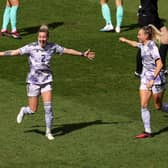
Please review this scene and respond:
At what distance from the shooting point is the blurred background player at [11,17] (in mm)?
22000

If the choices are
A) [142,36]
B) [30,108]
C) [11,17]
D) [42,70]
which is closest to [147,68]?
[142,36]

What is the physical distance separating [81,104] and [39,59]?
313 centimetres

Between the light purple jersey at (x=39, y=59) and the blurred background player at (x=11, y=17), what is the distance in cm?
902

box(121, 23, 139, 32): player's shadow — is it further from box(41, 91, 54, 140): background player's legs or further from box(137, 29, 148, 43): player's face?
box(41, 91, 54, 140): background player's legs

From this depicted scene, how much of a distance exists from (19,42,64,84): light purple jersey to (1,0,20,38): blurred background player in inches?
355

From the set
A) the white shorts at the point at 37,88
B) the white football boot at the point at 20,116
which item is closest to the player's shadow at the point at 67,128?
the white football boot at the point at 20,116

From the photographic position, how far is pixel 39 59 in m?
13.1

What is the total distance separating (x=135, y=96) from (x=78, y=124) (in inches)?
124

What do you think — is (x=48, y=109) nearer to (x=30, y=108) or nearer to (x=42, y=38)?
(x=30, y=108)

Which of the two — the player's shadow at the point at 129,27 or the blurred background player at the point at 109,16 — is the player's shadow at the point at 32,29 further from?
the player's shadow at the point at 129,27

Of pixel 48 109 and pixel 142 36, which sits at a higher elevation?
pixel 142 36

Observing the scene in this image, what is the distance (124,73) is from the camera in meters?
19.0

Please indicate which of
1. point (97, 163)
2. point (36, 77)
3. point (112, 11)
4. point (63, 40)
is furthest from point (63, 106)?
point (112, 11)

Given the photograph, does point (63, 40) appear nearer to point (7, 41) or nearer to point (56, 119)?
point (7, 41)
